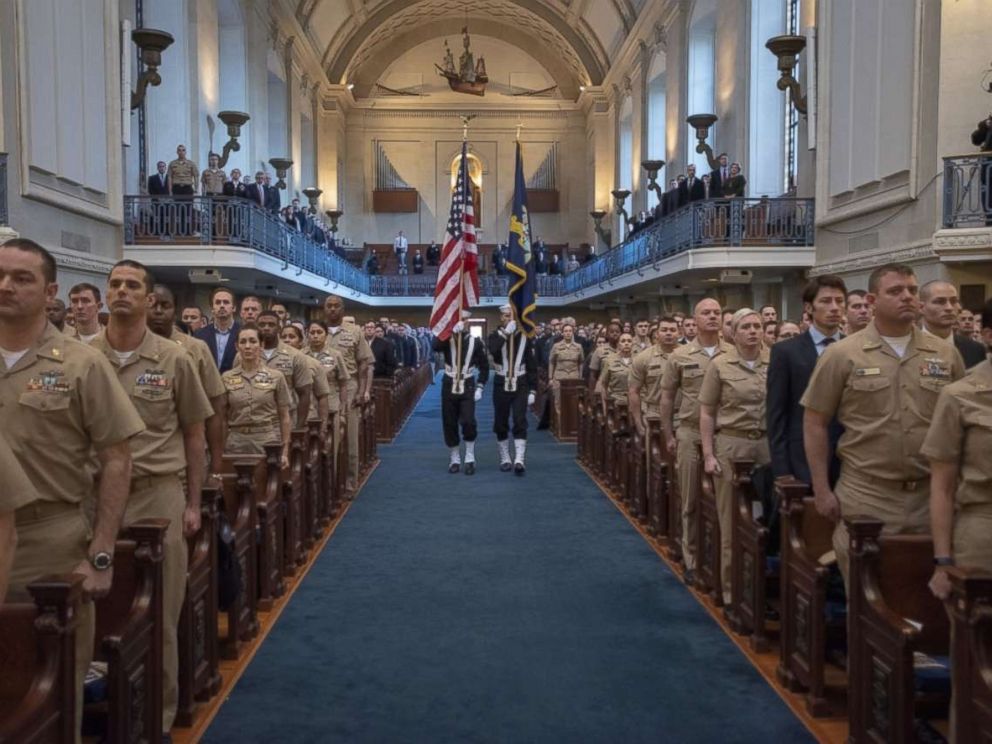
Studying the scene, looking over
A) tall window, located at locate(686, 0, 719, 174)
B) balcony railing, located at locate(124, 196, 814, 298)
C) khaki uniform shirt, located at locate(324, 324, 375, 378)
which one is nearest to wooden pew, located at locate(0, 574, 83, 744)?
khaki uniform shirt, located at locate(324, 324, 375, 378)

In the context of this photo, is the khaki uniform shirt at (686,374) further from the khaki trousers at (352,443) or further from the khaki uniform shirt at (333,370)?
the khaki trousers at (352,443)

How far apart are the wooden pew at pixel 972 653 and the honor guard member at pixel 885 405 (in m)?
0.84

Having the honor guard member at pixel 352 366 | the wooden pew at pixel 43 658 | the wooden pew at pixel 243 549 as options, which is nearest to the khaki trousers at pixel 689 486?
the wooden pew at pixel 243 549

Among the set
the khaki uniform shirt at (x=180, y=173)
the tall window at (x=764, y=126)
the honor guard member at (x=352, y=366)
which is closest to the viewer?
the honor guard member at (x=352, y=366)

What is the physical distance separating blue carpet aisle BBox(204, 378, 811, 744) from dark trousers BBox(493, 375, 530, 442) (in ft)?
8.87

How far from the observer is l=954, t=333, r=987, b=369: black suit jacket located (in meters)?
5.03

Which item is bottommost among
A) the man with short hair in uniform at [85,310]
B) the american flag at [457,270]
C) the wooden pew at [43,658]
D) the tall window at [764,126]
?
the wooden pew at [43,658]

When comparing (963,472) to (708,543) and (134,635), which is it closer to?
(134,635)

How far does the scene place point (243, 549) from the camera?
5.25 m

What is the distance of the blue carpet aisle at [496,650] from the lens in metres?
4.08

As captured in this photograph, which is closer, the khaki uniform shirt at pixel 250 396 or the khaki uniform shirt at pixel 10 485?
the khaki uniform shirt at pixel 10 485

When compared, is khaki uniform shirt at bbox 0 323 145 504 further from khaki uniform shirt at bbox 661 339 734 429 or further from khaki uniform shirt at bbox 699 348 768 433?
khaki uniform shirt at bbox 661 339 734 429

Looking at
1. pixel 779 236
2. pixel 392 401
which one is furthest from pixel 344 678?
pixel 779 236

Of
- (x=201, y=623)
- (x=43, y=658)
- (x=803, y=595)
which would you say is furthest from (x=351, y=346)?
(x=43, y=658)
